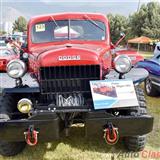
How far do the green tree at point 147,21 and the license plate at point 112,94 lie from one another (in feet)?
145

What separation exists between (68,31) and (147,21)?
45.5 meters

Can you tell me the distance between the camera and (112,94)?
409cm

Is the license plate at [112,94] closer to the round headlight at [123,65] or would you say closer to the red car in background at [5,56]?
the round headlight at [123,65]

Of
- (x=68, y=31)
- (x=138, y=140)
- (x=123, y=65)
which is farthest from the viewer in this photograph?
(x=68, y=31)

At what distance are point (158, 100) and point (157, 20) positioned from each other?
42671 millimetres

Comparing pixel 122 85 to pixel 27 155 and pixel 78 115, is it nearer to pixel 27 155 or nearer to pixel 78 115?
pixel 78 115

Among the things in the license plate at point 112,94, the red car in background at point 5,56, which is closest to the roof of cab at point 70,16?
the license plate at point 112,94

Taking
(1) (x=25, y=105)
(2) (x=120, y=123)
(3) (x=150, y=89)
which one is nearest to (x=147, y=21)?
(3) (x=150, y=89)

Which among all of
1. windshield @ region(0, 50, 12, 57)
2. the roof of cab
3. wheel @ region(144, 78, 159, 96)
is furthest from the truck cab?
windshield @ region(0, 50, 12, 57)

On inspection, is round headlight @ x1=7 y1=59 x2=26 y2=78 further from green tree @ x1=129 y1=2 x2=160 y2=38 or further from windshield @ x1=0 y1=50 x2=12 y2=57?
green tree @ x1=129 y1=2 x2=160 y2=38

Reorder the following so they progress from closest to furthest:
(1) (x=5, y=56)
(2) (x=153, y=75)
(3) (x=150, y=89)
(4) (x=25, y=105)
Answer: (4) (x=25, y=105), (2) (x=153, y=75), (3) (x=150, y=89), (1) (x=5, y=56)

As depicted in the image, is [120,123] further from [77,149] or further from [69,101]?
[77,149]

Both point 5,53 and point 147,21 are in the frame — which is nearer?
point 5,53

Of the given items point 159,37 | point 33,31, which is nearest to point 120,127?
point 33,31
